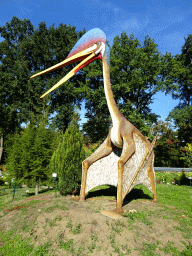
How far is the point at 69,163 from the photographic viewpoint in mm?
8211

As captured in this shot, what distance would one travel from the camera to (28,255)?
4.20 metres

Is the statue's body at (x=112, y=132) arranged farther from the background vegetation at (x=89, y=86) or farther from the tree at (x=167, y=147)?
the tree at (x=167, y=147)

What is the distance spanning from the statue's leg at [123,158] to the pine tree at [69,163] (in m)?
2.91

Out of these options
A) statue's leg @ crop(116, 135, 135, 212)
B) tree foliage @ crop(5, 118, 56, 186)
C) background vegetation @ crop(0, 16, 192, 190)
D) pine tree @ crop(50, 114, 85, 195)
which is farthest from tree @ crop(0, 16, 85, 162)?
statue's leg @ crop(116, 135, 135, 212)

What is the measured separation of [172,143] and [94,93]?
13.4 metres

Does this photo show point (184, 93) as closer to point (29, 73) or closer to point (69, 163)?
point (29, 73)

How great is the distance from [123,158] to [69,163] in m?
→ 3.10

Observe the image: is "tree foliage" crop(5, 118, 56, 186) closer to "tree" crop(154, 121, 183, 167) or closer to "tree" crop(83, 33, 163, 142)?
"tree" crop(83, 33, 163, 142)

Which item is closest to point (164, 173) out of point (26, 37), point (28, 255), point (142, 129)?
point (142, 129)

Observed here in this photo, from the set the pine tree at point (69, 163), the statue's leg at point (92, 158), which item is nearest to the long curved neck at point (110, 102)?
the statue's leg at point (92, 158)

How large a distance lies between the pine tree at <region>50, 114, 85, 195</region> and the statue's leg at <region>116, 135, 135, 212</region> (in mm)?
2905

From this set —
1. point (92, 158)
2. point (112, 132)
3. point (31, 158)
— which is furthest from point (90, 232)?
point (31, 158)

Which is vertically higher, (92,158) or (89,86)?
(89,86)

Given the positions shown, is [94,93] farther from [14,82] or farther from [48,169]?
[48,169]
